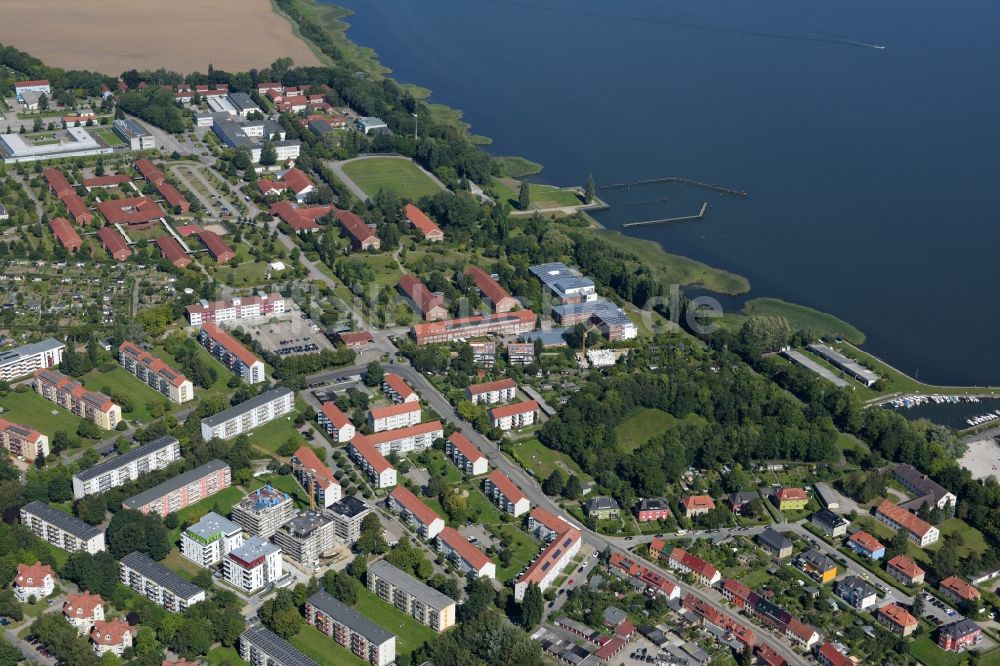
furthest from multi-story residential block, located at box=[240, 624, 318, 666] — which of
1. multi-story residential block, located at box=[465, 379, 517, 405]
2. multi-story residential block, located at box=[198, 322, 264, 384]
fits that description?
multi-story residential block, located at box=[198, 322, 264, 384]

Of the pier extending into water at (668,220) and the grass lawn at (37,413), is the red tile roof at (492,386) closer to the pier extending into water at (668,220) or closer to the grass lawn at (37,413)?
the grass lawn at (37,413)

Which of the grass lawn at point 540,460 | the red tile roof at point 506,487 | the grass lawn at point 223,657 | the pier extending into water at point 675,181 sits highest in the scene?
the pier extending into water at point 675,181

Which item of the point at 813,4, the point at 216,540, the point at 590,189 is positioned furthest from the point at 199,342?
the point at 813,4

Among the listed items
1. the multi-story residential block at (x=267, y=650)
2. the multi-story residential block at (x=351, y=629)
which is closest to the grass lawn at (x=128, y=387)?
the multi-story residential block at (x=351, y=629)

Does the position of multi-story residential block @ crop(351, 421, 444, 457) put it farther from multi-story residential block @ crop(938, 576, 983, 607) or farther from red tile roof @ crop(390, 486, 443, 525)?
multi-story residential block @ crop(938, 576, 983, 607)

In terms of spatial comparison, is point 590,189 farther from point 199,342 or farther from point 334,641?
point 334,641

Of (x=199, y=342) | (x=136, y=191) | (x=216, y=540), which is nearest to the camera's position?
(x=216, y=540)
